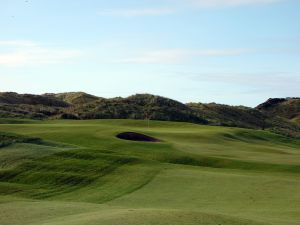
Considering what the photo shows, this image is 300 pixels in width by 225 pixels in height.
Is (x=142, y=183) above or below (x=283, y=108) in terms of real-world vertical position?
below

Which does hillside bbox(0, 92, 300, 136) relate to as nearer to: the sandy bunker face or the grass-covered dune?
the sandy bunker face

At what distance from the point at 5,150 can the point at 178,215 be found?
27548 mm

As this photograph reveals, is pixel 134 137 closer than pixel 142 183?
No

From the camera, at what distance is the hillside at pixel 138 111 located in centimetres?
9911

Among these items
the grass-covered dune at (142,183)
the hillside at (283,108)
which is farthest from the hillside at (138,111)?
the grass-covered dune at (142,183)

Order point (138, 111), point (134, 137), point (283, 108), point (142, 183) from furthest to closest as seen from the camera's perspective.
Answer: point (283, 108) → point (138, 111) → point (134, 137) → point (142, 183)

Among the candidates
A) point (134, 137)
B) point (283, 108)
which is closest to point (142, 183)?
point (134, 137)

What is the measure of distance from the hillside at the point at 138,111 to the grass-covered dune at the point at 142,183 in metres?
37.6

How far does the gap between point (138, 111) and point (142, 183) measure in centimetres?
6746

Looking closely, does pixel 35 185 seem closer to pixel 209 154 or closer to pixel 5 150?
pixel 5 150

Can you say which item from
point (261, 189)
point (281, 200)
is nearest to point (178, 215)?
point (281, 200)

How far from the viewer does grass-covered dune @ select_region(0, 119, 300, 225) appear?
25.0 m

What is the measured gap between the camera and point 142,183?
3831 centimetres

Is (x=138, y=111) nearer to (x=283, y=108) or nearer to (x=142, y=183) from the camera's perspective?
(x=142, y=183)
